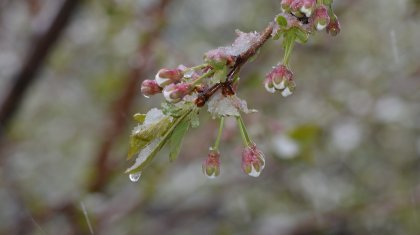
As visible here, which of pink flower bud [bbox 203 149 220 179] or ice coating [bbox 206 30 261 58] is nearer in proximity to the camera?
ice coating [bbox 206 30 261 58]

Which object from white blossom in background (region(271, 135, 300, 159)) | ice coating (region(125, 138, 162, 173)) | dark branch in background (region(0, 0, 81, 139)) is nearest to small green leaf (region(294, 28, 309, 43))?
ice coating (region(125, 138, 162, 173))

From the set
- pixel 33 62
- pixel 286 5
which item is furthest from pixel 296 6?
pixel 33 62

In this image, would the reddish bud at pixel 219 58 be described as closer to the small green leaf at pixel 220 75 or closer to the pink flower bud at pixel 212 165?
the small green leaf at pixel 220 75

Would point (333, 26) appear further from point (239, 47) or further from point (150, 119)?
point (150, 119)

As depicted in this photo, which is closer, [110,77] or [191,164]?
[110,77]

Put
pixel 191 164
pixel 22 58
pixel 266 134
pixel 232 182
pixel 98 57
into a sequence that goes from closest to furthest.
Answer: pixel 266 134 < pixel 22 58 < pixel 232 182 < pixel 191 164 < pixel 98 57

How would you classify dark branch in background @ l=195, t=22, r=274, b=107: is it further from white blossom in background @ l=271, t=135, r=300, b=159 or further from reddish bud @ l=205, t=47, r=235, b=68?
white blossom in background @ l=271, t=135, r=300, b=159

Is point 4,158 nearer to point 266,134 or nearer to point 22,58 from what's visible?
point 22,58

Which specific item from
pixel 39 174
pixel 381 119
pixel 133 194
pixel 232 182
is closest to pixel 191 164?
pixel 232 182
